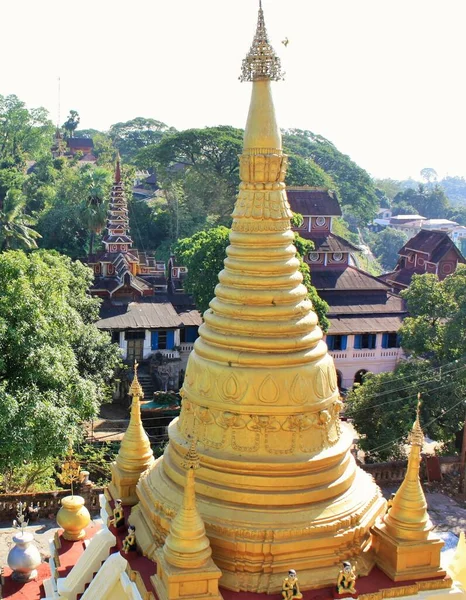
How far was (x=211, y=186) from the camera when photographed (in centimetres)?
5725

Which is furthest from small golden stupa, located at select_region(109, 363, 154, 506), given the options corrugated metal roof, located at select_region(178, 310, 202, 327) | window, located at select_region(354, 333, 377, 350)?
window, located at select_region(354, 333, 377, 350)

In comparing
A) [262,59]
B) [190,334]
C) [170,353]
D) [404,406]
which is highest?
[262,59]

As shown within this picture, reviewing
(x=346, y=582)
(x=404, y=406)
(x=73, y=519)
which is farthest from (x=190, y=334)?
(x=346, y=582)

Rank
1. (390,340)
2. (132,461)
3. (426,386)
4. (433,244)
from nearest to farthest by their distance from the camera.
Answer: (132,461) < (426,386) < (390,340) < (433,244)

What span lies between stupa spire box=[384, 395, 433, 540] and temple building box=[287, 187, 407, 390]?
23122mm

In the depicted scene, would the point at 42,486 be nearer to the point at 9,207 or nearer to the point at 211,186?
the point at 9,207

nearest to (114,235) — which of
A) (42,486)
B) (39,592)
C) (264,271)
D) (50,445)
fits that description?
(42,486)

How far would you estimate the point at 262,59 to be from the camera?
10773 millimetres

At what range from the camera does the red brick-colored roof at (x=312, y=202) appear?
42.5 meters

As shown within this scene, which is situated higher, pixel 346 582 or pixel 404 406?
pixel 346 582

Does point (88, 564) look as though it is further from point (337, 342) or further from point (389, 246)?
point (389, 246)

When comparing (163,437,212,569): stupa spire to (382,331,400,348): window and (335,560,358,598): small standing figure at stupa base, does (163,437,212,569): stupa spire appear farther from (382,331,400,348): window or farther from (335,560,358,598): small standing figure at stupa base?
(382,331,400,348): window

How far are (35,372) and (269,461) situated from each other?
10076 mm

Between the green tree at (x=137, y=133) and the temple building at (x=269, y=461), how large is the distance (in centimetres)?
9294
